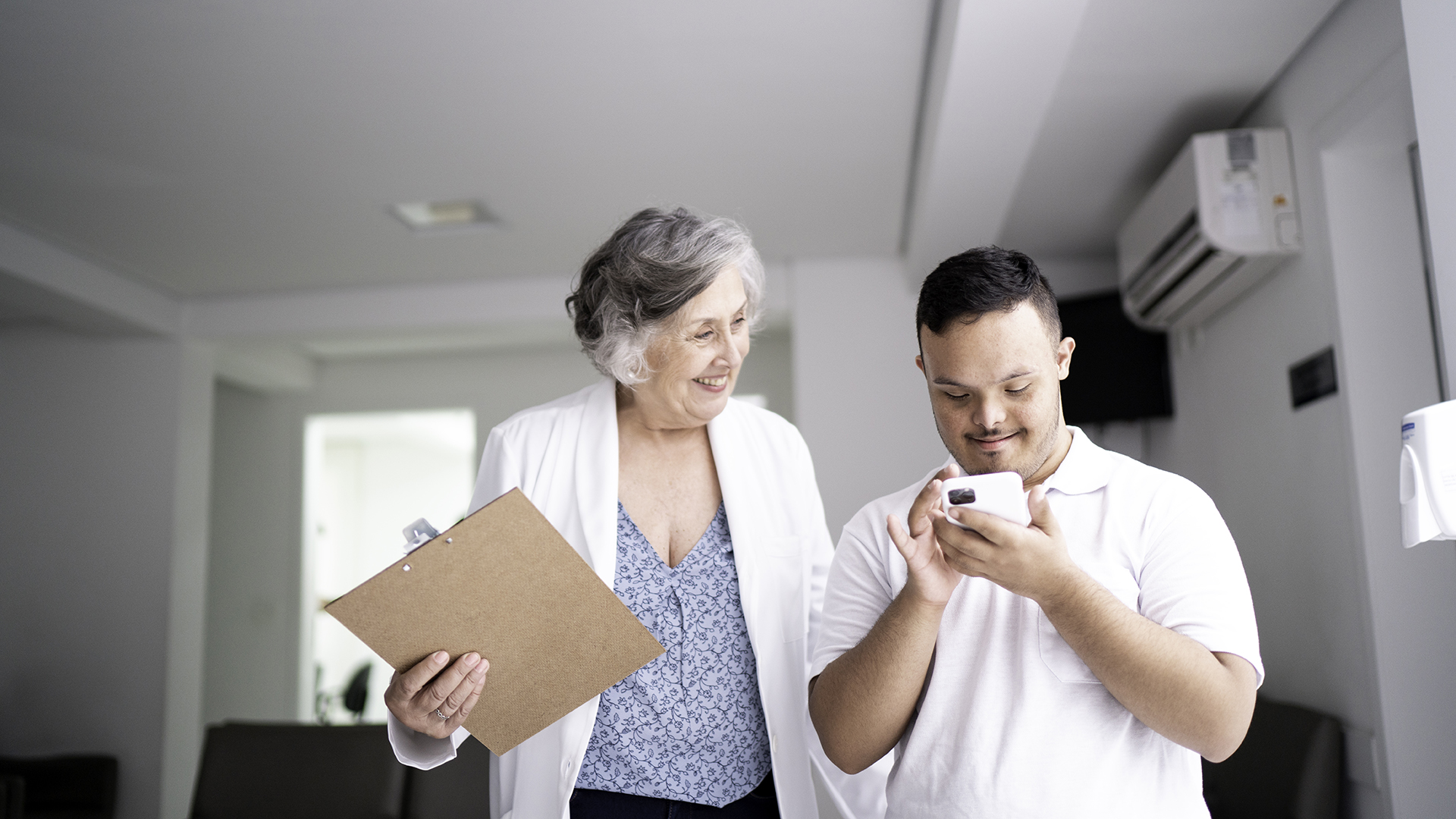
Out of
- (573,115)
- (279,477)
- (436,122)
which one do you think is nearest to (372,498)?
(279,477)

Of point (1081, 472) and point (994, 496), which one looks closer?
point (994, 496)

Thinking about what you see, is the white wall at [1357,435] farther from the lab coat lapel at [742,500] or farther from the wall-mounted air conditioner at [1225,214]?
the lab coat lapel at [742,500]

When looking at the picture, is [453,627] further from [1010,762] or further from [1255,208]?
[1255,208]

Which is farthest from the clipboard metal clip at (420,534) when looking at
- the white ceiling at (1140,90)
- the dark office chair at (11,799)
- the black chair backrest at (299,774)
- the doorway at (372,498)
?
the doorway at (372,498)

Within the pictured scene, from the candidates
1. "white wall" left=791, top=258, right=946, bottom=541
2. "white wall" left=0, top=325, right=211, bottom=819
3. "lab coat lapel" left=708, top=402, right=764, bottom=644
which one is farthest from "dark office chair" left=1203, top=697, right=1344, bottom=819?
"white wall" left=0, top=325, right=211, bottom=819

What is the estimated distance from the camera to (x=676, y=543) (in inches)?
66.2

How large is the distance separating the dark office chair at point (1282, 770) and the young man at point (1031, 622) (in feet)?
6.50

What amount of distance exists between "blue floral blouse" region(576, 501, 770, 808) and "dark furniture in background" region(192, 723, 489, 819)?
2.09m

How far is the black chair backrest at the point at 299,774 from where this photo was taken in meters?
3.38

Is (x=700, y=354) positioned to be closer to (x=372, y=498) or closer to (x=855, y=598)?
(x=855, y=598)

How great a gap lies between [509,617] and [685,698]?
35 centimetres

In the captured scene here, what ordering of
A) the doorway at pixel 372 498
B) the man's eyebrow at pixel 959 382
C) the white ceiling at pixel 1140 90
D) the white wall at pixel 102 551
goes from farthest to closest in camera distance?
1. the doorway at pixel 372 498
2. the white wall at pixel 102 551
3. the white ceiling at pixel 1140 90
4. the man's eyebrow at pixel 959 382

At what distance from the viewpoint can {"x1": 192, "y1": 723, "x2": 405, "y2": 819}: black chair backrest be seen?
133 inches

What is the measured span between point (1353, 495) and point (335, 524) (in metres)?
8.83
